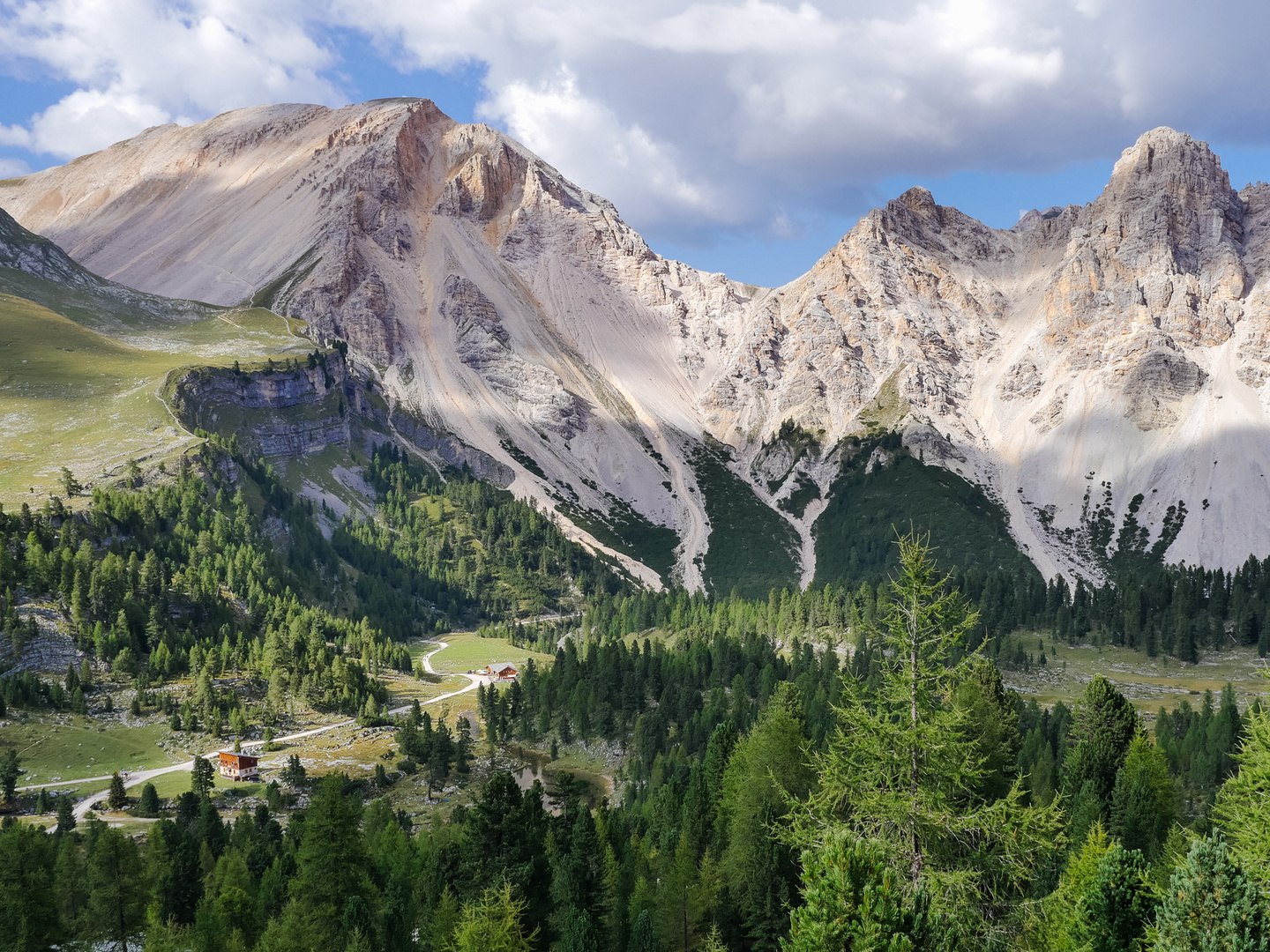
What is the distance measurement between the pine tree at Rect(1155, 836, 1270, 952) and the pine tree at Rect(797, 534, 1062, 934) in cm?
372

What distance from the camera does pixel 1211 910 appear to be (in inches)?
904

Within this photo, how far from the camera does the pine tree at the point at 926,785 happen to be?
27.4m

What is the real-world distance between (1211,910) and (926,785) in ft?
25.1

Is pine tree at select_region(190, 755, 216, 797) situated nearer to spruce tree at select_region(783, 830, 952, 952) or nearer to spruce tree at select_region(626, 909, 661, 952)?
spruce tree at select_region(626, 909, 661, 952)

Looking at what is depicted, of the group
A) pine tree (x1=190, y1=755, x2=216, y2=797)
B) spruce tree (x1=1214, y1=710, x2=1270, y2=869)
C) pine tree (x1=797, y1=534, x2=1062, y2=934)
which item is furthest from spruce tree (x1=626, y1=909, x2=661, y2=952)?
pine tree (x1=190, y1=755, x2=216, y2=797)

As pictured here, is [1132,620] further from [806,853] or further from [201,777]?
[806,853]

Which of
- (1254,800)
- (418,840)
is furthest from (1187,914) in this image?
(418,840)

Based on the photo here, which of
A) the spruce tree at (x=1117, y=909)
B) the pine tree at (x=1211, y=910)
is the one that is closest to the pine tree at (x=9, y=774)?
the spruce tree at (x=1117, y=909)

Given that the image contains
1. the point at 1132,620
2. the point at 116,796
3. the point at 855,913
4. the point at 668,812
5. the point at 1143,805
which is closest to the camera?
the point at 855,913

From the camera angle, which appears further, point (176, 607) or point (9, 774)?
point (176, 607)

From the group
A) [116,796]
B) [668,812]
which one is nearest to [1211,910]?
[668,812]

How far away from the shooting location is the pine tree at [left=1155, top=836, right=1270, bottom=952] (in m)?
22.4

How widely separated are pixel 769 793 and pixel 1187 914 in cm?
3179

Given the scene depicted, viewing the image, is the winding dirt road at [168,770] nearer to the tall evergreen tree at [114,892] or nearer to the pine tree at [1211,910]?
the tall evergreen tree at [114,892]
